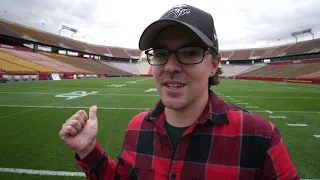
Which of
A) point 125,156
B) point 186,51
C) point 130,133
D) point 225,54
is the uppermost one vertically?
point 225,54

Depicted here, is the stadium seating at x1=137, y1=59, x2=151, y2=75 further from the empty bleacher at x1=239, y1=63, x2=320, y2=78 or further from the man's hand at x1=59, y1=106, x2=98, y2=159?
the man's hand at x1=59, y1=106, x2=98, y2=159

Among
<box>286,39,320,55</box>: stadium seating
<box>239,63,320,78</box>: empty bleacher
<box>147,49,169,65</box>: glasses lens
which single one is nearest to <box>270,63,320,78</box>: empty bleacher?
<box>239,63,320,78</box>: empty bleacher

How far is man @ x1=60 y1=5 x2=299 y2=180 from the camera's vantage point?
135 centimetres

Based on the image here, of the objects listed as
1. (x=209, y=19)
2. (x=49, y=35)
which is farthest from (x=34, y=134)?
(x=49, y=35)

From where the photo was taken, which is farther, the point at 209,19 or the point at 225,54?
the point at 225,54

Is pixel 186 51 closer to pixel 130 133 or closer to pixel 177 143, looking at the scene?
pixel 177 143

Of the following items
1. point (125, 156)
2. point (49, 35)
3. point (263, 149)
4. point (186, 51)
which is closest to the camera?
point (263, 149)

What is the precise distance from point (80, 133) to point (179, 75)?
87 cm

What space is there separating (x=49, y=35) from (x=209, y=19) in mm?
68708

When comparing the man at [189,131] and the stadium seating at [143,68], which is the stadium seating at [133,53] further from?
the man at [189,131]

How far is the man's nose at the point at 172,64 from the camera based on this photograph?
144cm

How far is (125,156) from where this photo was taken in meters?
1.67

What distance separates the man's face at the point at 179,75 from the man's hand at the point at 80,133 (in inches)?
24.2

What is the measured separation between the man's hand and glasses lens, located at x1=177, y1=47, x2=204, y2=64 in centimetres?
83
